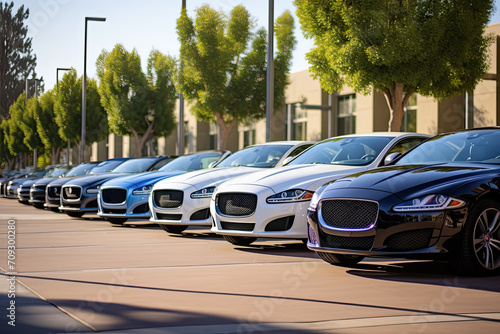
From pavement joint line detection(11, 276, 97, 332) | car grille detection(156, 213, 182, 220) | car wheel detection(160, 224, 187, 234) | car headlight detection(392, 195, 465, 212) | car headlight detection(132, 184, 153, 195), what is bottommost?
car wheel detection(160, 224, 187, 234)

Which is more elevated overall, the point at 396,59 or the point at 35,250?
the point at 396,59

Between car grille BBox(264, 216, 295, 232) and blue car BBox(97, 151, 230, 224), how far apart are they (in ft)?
15.4

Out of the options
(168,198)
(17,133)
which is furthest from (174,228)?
(17,133)

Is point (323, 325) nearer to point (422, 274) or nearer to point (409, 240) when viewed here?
point (409, 240)

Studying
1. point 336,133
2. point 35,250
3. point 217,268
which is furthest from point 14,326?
point 336,133

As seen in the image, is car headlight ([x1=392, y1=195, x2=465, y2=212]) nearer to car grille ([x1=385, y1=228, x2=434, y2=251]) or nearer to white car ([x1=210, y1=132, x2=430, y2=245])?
car grille ([x1=385, y1=228, x2=434, y2=251])

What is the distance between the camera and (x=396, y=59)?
62.4ft

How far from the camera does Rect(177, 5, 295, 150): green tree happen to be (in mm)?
29484

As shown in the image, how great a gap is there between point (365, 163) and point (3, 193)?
28885 millimetres

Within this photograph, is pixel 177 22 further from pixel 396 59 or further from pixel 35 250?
pixel 35 250

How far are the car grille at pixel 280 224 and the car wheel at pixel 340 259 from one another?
123 centimetres

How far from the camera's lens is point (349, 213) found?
793cm

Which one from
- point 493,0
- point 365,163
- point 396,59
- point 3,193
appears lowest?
point 3,193

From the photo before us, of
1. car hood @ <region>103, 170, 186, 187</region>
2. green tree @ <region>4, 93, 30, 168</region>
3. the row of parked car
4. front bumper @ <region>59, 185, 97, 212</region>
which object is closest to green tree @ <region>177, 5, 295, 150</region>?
front bumper @ <region>59, 185, 97, 212</region>
